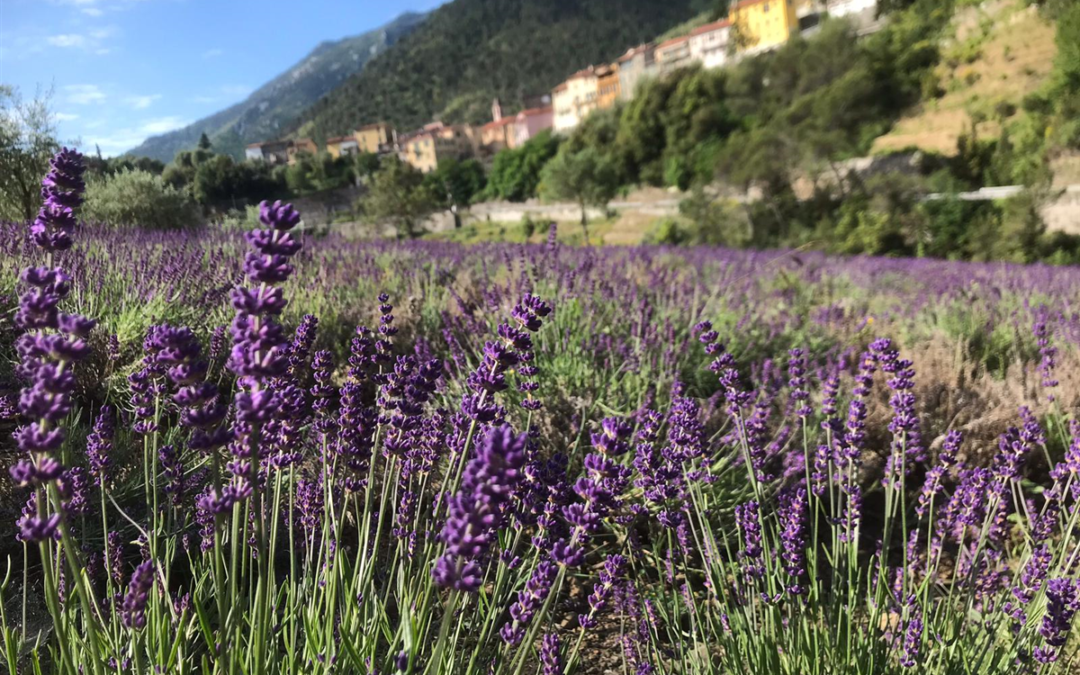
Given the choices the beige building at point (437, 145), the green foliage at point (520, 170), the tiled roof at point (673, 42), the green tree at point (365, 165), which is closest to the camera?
the green foliage at point (520, 170)

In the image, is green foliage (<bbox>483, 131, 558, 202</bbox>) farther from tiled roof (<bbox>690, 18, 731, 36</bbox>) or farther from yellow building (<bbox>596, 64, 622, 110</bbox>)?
tiled roof (<bbox>690, 18, 731, 36</bbox>)

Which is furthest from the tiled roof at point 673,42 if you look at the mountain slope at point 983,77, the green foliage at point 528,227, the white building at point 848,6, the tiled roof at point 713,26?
the green foliage at point 528,227

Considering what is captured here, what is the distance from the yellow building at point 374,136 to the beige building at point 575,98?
30.5 meters

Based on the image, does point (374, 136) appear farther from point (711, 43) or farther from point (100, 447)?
point (100, 447)

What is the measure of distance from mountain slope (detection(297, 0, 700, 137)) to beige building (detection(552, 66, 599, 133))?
81.7ft

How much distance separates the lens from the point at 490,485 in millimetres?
771

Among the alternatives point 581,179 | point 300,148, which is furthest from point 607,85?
point 300,148

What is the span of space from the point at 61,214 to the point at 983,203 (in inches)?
1038

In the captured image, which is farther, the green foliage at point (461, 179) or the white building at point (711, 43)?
the green foliage at point (461, 179)

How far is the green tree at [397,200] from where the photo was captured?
40156 millimetres

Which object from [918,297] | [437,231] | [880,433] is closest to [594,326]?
[880,433]

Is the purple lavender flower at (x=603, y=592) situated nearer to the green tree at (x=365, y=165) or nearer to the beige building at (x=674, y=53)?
the beige building at (x=674, y=53)

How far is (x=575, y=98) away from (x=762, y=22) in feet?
80.5

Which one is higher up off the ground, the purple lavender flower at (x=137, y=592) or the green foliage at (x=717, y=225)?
the green foliage at (x=717, y=225)
